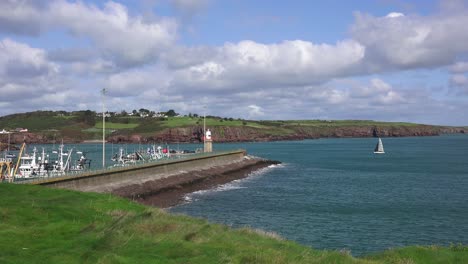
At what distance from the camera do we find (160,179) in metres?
79.4

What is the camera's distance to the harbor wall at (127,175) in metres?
57.5

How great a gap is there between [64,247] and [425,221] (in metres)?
39.9

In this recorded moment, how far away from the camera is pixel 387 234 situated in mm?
43781

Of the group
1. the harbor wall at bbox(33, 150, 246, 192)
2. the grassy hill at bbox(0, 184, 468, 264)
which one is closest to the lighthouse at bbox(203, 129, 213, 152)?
the harbor wall at bbox(33, 150, 246, 192)

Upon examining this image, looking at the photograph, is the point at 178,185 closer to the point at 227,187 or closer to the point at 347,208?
the point at 227,187

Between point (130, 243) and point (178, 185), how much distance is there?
57.7 meters

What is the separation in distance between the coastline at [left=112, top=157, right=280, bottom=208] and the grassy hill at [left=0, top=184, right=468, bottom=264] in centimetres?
3163

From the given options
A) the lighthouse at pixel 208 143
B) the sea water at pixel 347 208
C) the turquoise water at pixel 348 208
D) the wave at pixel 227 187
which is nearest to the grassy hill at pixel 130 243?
the turquoise water at pixel 348 208

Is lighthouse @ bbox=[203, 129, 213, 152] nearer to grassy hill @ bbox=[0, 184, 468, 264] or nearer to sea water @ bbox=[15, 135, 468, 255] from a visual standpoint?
sea water @ bbox=[15, 135, 468, 255]

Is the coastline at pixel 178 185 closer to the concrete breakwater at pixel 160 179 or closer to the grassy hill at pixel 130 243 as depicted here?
the concrete breakwater at pixel 160 179

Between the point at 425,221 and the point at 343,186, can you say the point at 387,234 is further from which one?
the point at 343,186

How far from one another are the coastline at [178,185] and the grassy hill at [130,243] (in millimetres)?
31628

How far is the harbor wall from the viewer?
5747 centimetres

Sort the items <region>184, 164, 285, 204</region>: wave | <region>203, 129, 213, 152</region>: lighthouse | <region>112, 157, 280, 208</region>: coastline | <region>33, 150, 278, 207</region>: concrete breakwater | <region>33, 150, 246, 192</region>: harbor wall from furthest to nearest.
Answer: <region>203, 129, 213, 152</region>: lighthouse < <region>184, 164, 285, 204</region>: wave < <region>112, 157, 280, 208</region>: coastline < <region>33, 150, 278, 207</region>: concrete breakwater < <region>33, 150, 246, 192</region>: harbor wall
